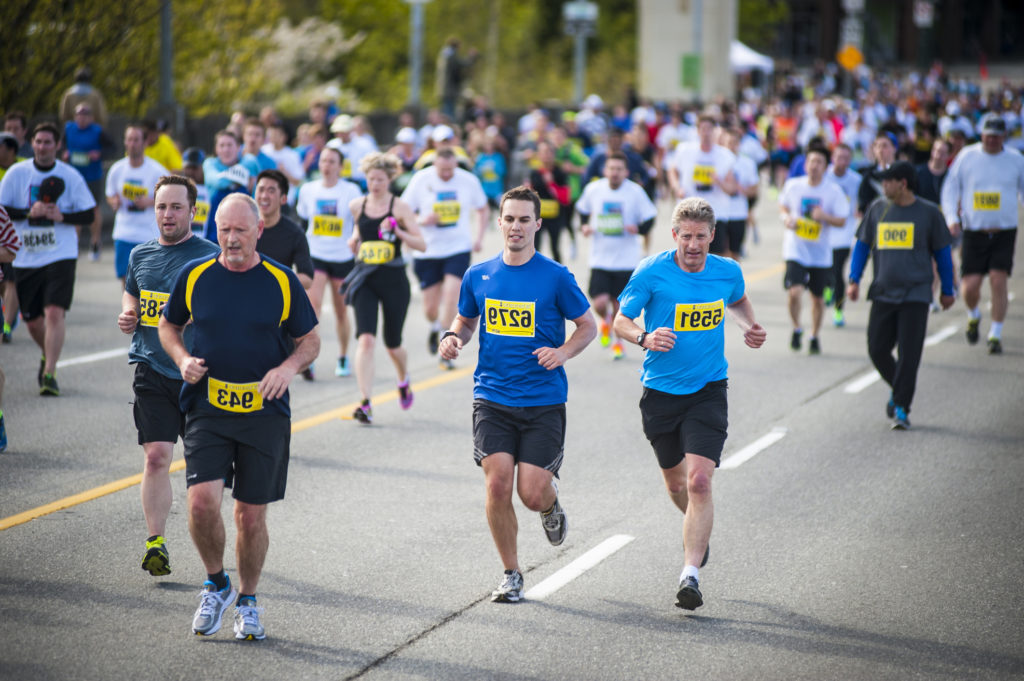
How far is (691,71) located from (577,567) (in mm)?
42709

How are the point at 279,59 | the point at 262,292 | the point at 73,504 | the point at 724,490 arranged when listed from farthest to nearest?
the point at 279,59
the point at 724,490
the point at 73,504
the point at 262,292

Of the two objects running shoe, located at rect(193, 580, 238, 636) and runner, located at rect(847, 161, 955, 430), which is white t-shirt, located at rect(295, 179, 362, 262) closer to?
runner, located at rect(847, 161, 955, 430)

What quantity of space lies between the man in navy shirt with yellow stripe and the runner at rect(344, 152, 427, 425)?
433 centimetres

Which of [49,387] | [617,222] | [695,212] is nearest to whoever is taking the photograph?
[695,212]

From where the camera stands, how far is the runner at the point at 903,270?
9984mm

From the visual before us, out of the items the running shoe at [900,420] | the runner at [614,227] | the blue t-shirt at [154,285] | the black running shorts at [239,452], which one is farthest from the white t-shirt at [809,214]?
the black running shorts at [239,452]

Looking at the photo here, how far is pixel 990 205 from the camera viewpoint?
13.1m

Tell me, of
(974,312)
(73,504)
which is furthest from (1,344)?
(974,312)

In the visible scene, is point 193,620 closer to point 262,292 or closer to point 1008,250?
point 262,292

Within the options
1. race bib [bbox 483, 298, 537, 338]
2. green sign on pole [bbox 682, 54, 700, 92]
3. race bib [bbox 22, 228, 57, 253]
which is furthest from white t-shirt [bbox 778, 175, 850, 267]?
green sign on pole [bbox 682, 54, 700, 92]

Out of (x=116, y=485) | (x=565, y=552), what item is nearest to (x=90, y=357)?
(x=116, y=485)

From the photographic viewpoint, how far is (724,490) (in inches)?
334

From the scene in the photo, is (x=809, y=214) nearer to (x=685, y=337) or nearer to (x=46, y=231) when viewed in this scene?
(x=685, y=337)

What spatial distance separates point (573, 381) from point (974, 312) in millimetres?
4890
